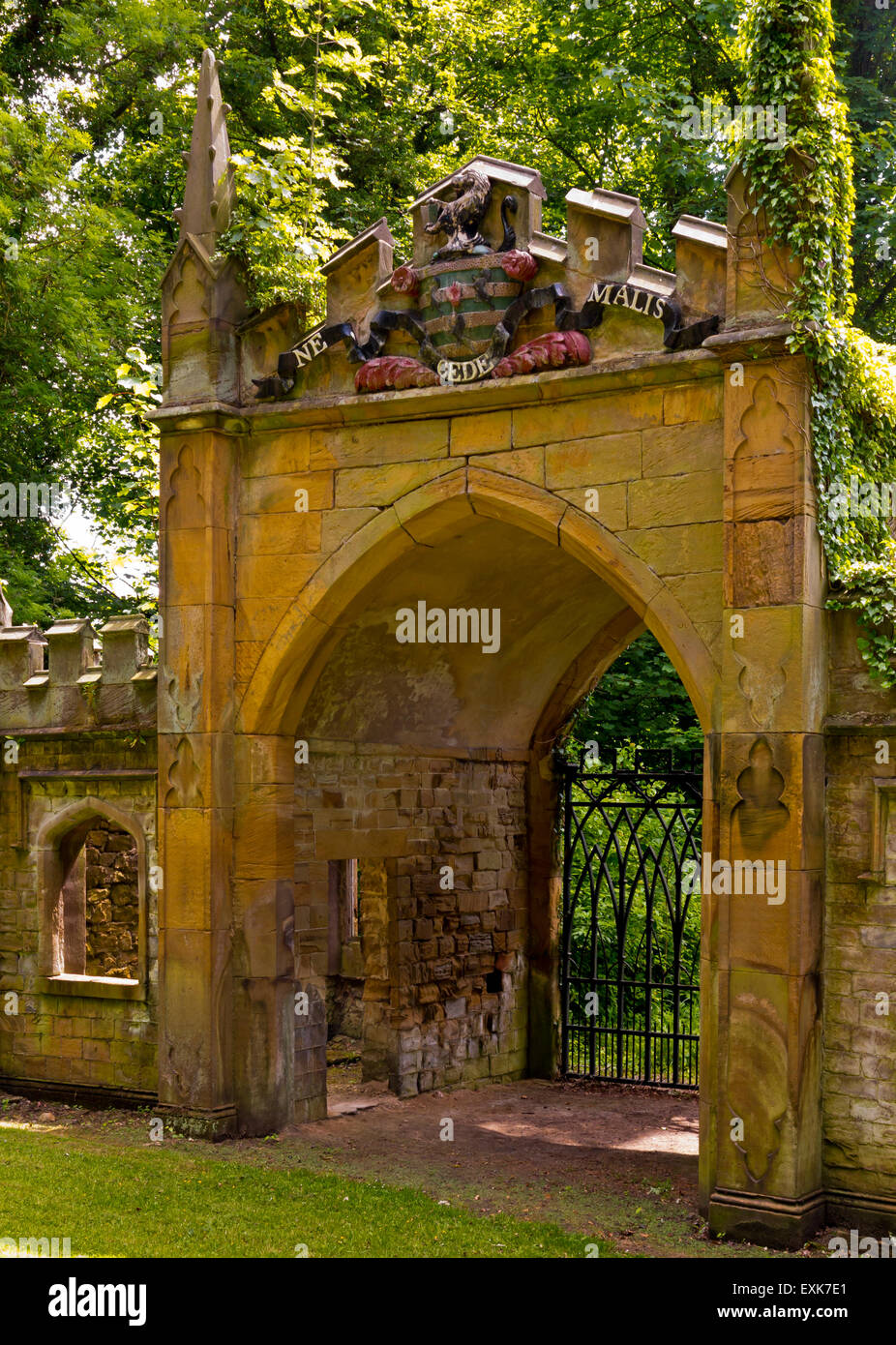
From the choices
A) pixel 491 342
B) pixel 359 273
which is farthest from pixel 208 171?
pixel 491 342

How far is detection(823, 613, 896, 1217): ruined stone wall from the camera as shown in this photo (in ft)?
22.5

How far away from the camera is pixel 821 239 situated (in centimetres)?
700

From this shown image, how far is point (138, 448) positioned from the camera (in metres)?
12.1

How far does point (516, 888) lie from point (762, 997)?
477 centimetres

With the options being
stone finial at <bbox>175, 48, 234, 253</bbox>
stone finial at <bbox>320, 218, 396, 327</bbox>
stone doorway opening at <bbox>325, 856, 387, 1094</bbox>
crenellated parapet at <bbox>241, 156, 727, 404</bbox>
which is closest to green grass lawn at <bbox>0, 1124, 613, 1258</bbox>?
stone doorway opening at <bbox>325, 856, 387, 1094</bbox>

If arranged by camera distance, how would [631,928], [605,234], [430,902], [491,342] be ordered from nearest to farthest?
1. [605,234]
2. [491,342]
3. [430,902]
4. [631,928]

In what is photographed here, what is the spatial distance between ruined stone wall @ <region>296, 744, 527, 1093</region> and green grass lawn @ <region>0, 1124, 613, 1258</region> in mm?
1811

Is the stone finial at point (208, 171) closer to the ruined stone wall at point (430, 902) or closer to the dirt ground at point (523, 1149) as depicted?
the ruined stone wall at point (430, 902)

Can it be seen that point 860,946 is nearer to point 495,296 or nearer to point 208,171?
point 495,296

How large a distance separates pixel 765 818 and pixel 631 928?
806 centimetres

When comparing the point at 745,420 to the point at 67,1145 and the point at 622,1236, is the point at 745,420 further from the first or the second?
the point at 67,1145

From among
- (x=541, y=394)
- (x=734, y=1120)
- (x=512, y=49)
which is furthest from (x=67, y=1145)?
(x=512, y=49)

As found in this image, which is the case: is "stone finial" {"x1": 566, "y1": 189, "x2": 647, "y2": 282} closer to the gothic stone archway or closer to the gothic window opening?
the gothic stone archway

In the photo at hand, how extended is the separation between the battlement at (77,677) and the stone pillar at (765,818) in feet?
13.0
